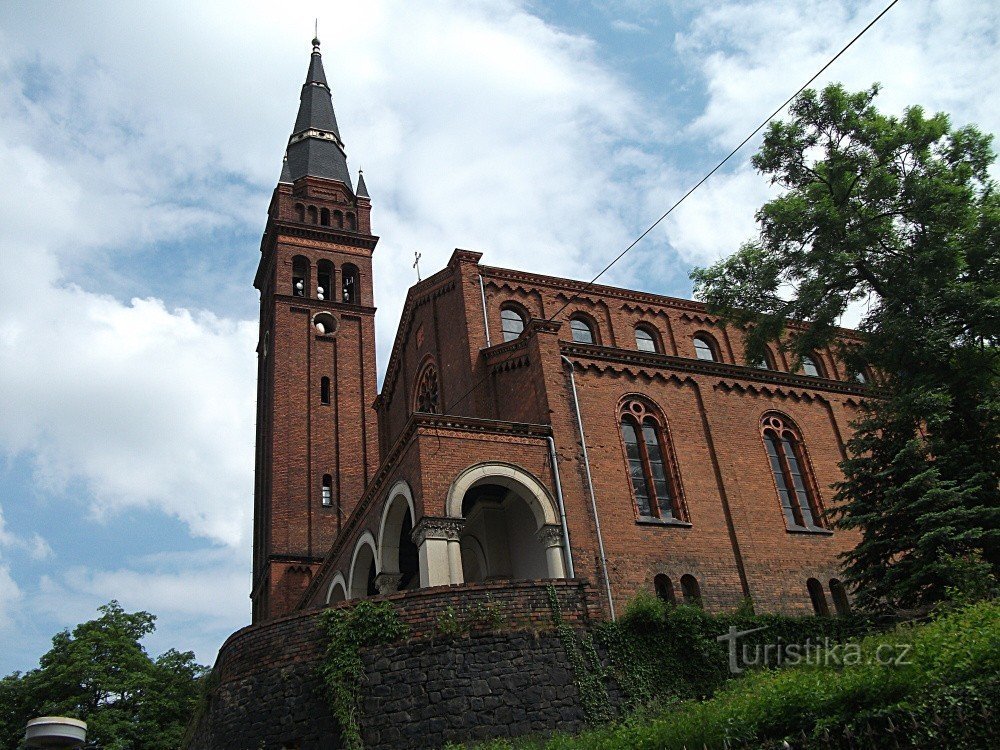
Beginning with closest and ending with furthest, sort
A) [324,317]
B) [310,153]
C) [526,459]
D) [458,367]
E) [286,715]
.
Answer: [286,715], [526,459], [458,367], [324,317], [310,153]

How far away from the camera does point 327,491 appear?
35.8m

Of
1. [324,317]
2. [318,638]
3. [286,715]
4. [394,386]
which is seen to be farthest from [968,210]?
[324,317]

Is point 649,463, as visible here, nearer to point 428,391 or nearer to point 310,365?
point 428,391

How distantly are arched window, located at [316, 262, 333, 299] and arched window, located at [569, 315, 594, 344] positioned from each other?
1709cm

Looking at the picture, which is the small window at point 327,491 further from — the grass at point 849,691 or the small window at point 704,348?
the grass at point 849,691

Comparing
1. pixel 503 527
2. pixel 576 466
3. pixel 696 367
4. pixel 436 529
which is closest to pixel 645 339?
pixel 696 367

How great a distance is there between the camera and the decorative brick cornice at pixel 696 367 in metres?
22.8

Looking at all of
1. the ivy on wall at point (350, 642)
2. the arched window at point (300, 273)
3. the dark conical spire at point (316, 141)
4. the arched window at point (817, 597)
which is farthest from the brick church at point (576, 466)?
the dark conical spire at point (316, 141)

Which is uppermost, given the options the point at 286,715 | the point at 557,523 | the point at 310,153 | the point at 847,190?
the point at 310,153

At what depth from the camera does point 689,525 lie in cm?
2114

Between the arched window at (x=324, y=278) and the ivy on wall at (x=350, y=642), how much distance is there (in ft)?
91.6

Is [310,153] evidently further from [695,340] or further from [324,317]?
[695,340]

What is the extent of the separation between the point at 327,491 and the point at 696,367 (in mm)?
17907

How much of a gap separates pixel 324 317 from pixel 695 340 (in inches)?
722
